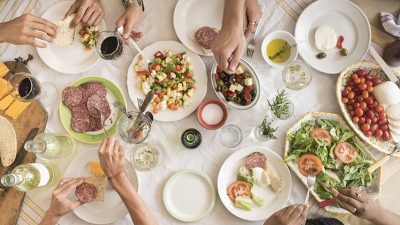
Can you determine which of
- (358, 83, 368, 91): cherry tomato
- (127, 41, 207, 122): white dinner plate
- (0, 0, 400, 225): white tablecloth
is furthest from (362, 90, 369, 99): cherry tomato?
(127, 41, 207, 122): white dinner plate

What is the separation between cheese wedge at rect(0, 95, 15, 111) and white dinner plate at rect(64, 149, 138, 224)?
1.27ft

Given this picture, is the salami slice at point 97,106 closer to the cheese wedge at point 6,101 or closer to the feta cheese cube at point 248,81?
the cheese wedge at point 6,101

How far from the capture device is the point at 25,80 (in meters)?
1.68

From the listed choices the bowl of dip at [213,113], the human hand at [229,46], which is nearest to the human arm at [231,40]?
the human hand at [229,46]

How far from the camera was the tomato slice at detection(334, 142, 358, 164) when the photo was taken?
5.40ft

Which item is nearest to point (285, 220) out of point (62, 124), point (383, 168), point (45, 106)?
point (383, 168)

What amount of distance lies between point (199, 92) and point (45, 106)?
70 cm

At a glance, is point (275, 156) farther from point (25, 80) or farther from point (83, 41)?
point (25, 80)

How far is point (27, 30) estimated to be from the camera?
1663mm

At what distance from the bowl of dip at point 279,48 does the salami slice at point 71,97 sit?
0.85 meters

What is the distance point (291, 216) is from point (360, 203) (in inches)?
12.0

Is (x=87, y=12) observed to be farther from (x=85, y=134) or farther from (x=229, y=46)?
(x=229, y=46)

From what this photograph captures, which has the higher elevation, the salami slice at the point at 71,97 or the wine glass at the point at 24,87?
the wine glass at the point at 24,87

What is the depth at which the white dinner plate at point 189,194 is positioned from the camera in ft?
5.44
